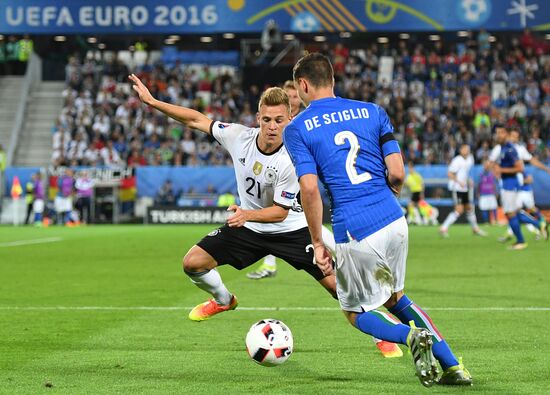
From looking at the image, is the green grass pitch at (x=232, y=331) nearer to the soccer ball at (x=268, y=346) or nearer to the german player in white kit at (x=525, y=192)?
the soccer ball at (x=268, y=346)

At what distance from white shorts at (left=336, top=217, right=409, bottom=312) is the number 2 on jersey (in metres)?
0.37

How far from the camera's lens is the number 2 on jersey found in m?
6.61

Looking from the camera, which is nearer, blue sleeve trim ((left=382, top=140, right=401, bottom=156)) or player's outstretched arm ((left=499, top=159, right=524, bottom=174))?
blue sleeve trim ((left=382, top=140, right=401, bottom=156))

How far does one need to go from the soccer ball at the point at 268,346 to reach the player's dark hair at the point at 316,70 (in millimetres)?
2001

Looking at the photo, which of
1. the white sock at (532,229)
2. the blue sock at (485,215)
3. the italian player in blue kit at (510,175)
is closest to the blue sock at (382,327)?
the italian player in blue kit at (510,175)

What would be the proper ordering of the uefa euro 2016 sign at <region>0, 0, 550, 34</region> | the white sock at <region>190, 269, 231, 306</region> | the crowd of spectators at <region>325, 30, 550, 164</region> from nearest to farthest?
the white sock at <region>190, 269, 231, 306</region> → the crowd of spectators at <region>325, 30, 550, 164</region> → the uefa euro 2016 sign at <region>0, 0, 550, 34</region>

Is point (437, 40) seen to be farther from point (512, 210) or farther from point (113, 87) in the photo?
point (512, 210)

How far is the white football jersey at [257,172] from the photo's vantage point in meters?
8.91

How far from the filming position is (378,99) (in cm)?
4178

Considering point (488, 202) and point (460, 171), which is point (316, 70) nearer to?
point (460, 171)

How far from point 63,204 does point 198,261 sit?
29689 millimetres

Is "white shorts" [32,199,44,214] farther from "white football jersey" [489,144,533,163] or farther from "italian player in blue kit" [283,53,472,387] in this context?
"italian player in blue kit" [283,53,472,387]

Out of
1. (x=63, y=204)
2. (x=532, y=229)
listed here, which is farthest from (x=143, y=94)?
(x=63, y=204)

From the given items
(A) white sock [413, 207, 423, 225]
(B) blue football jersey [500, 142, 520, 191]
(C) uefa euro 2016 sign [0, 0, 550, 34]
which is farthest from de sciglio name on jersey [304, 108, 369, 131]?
(C) uefa euro 2016 sign [0, 0, 550, 34]
